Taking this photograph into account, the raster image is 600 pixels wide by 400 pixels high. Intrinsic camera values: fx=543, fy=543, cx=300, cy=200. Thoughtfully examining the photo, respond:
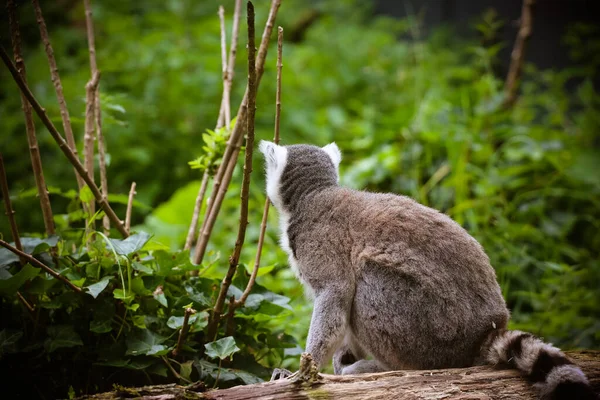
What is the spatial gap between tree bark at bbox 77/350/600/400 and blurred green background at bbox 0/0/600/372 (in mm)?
1631

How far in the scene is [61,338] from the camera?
289 cm

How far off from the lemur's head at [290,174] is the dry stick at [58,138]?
1.02 m

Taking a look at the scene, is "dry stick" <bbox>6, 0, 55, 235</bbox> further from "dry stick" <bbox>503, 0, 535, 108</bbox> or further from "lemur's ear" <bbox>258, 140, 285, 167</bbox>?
"dry stick" <bbox>503, 0, 535, 108</bbox>

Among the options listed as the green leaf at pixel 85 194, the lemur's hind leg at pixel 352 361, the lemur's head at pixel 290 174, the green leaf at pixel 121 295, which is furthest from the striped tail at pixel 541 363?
the green leaf at pixel 85 194

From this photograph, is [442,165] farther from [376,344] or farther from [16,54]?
[16,54]

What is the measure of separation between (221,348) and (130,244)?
2.62ft

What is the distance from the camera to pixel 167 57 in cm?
895

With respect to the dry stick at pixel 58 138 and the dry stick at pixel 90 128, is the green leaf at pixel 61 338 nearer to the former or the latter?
the dry stick at pixel 58 138

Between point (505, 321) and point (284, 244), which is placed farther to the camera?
point (284, 244)

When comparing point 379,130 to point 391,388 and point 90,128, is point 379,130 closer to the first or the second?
point 90,128

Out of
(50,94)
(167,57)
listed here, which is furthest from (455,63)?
(50,94)

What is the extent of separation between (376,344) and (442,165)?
418 cm

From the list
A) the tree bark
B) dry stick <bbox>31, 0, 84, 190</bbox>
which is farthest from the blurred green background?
the tree bark

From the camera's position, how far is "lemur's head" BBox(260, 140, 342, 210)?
3680mm
